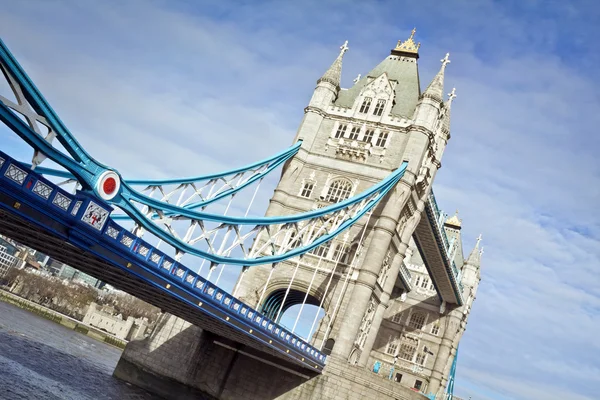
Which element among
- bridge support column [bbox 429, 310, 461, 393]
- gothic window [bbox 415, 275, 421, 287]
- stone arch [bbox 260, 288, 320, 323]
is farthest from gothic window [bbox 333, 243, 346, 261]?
gothic window [bbox 415, 275, 421, 287]

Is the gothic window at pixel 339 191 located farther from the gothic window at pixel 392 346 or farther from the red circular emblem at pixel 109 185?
the gothic window at pixel 392 346

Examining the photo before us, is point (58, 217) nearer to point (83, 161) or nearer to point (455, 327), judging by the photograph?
point (83, 161)

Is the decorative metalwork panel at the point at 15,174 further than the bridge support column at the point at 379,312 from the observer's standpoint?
No

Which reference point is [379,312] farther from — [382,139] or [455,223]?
[455,223]

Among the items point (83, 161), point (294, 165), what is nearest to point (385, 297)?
point (294, 165)

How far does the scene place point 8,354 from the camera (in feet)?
117

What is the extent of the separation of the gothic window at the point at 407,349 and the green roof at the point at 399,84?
2614cm

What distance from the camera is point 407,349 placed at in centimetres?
5831

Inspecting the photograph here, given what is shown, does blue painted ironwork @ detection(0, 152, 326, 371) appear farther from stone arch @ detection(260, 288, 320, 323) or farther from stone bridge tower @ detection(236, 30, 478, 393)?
stone arch @ detection(260, 288, 320, 323)

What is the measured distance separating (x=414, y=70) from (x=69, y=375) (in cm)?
2773

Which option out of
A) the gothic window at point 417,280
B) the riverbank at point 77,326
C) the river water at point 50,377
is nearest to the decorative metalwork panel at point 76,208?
the river water at point 50,377

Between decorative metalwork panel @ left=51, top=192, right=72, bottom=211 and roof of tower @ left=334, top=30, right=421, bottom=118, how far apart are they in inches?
1032

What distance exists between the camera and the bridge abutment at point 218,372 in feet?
105

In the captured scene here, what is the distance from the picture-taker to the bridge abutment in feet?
105
